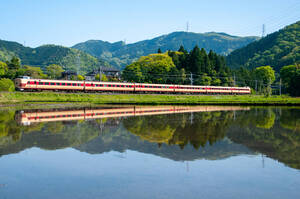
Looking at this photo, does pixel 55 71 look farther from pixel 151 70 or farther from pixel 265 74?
pixel 265 74

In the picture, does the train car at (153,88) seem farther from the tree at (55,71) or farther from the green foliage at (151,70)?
the tree at (55,71)

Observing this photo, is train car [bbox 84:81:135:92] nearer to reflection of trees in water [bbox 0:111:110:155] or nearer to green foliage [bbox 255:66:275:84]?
reflection of trees in water [bbox 0:111:110:155]

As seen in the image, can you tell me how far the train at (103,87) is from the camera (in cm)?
4666

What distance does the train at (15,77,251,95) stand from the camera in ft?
153

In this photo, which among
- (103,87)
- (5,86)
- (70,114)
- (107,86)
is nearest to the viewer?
(70,114)

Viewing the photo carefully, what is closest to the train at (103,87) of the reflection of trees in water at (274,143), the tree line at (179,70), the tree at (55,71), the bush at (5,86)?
the bush at (5,86)

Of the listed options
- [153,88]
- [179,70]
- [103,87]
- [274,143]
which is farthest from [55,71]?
[274,143]

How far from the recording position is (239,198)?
16.4 ft

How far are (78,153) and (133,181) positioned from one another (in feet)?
11.3

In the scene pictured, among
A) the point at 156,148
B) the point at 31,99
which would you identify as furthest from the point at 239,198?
the point at 31,99

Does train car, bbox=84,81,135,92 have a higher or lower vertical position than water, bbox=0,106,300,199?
higher

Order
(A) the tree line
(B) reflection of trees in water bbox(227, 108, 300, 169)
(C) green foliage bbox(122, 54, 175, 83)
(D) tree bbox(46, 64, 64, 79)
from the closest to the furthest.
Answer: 1. (B) reflection of trees in water bbox(227, 108, 300, 169)
2. (C) green foliage bbox(122, 54, 175, 83)
3. (A) the tree line
4. (D) tree bbox(46, 64, 64, 79)

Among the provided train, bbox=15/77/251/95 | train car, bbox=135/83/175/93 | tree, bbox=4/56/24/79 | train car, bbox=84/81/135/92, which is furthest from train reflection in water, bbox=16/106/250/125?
tree, bbox=4/56/24/79

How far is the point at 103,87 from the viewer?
182 ft
